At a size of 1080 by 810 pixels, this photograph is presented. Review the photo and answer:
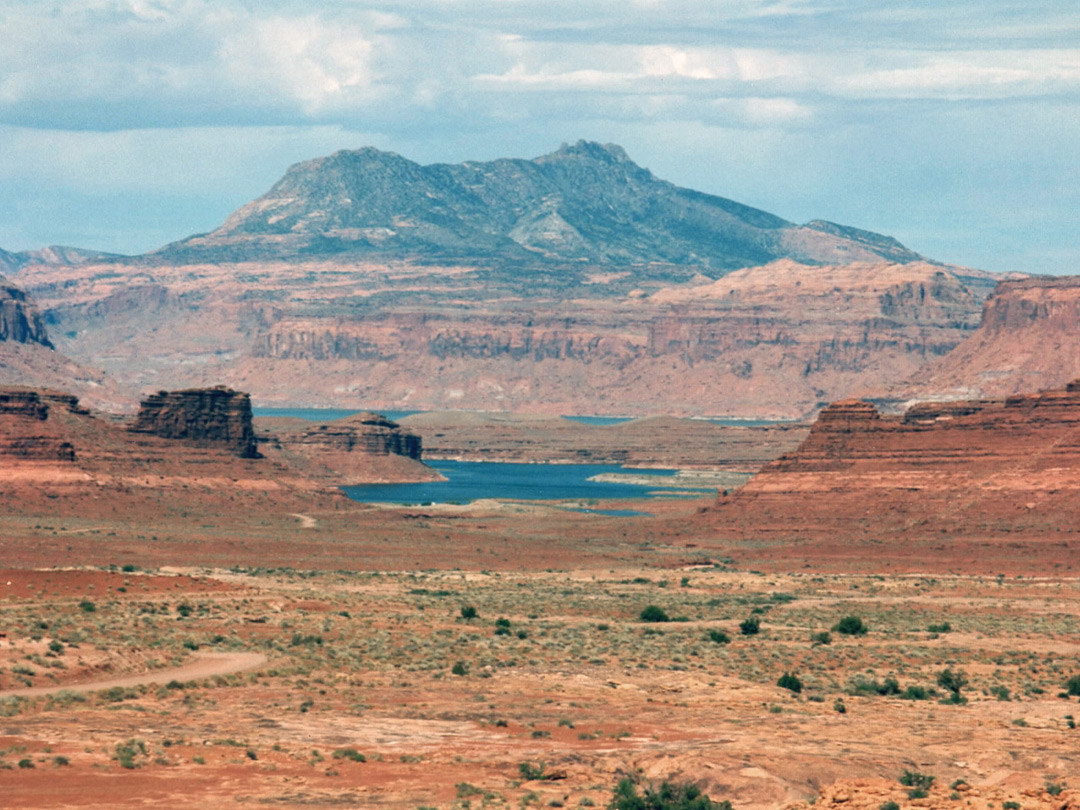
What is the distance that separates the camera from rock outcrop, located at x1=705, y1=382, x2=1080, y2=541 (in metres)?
135

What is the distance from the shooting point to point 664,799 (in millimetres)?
38969

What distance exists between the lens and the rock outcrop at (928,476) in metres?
135

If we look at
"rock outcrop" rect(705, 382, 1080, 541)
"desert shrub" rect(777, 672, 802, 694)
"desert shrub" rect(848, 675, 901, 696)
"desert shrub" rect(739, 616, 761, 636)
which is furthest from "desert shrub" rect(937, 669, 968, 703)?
"rock outcrop" rect(705, 382, 1080, 541)

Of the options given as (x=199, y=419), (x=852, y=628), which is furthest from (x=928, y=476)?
(x=199, y=419)

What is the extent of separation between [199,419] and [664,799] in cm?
14842

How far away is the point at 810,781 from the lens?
41.3m

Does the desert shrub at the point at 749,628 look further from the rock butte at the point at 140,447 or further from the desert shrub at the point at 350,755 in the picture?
the rock butte at the point at 140,447

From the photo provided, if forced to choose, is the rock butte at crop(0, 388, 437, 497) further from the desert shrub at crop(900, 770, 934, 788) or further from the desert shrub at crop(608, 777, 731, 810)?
the desert shrub at crop(900, 770, 934, 788)

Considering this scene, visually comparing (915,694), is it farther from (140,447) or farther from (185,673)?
(140,447)

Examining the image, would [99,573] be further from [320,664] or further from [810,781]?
[810,781]

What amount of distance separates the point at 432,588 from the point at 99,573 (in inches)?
900

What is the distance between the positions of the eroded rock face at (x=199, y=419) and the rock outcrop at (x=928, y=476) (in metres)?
52.7

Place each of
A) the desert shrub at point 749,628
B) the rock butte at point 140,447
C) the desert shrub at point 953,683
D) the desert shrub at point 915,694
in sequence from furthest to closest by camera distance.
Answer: the rock butte at point 140,447, the desert shrub at point 749,628, the desert shrub at point 915,694, the desert shrub at point 953,683

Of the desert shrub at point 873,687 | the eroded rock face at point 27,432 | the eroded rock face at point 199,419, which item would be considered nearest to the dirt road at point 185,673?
the desert shrub at point 873,687
